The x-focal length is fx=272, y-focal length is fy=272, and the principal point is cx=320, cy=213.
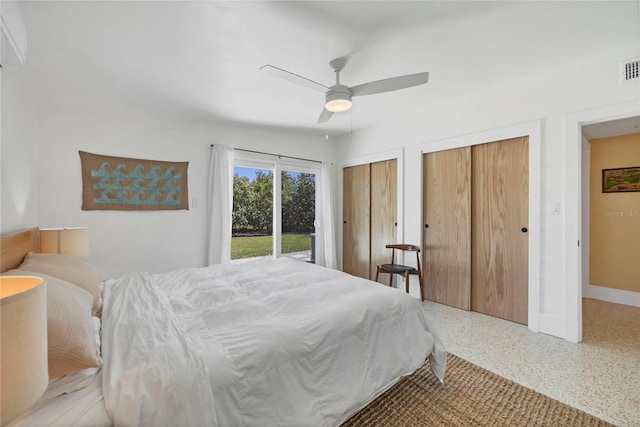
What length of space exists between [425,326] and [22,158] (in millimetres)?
3398

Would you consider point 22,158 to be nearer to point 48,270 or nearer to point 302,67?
point 48,270

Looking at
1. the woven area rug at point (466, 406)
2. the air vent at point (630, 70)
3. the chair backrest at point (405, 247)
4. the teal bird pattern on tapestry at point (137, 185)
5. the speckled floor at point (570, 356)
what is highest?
the air vent at point (630, 70)

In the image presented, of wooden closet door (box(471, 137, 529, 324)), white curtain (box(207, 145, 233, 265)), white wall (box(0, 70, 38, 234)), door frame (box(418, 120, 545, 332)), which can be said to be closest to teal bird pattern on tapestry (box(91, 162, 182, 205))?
white curtain (box(207, 145, 233, 265))

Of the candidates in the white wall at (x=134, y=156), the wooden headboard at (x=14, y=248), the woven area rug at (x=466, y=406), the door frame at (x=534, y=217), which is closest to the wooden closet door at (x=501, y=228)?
the door frame at (x=534, y=217)

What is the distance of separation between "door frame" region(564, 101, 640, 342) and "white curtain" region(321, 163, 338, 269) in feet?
9.87

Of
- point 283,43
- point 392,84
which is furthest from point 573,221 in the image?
point 283,43

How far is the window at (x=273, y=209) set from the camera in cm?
410

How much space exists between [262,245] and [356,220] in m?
1.64

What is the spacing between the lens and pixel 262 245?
4309 millimetres

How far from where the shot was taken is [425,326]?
1892 mm

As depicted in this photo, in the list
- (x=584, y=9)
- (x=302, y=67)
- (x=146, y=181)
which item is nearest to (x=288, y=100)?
(x=302, y=67)

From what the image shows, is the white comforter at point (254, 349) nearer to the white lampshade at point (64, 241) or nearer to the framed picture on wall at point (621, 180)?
the white lampshade at point (64, 241)

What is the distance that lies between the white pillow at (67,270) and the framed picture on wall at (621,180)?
566 centimetres

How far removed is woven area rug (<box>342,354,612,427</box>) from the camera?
1.58 metres
